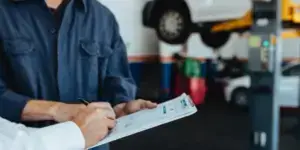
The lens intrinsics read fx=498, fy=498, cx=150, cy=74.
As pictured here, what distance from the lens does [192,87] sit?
5.52 m

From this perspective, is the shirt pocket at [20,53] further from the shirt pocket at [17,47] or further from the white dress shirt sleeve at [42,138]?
the white dress shirt sleeve at [42,138]

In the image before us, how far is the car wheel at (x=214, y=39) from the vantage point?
5249 millimetres

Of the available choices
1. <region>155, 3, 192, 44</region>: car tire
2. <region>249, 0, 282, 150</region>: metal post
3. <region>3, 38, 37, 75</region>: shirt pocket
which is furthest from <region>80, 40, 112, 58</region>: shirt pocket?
<region>155, 3, 192, 44</region>: car tire

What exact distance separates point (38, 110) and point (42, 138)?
18 cm

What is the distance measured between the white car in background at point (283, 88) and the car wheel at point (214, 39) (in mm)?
432

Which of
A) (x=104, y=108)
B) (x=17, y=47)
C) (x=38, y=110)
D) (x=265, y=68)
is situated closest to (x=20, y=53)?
(x=17, y=47)

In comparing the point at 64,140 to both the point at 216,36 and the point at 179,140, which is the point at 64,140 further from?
the point at 216,36

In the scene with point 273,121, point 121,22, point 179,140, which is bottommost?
point 179,140

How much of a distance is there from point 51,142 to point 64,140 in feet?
0.08

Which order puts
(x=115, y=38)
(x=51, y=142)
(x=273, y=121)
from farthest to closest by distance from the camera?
1. (x=273, y=121)
2. (x=115, y=38)
3. (x=51, y=142)

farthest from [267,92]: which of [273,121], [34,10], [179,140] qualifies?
[34,10]

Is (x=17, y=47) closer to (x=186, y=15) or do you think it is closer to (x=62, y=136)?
(x=62, y=136)

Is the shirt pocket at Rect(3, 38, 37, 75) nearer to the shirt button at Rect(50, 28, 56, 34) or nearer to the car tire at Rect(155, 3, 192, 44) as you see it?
the shirt button at Rect(50, 28, 56, 34)

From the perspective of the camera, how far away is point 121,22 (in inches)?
215
